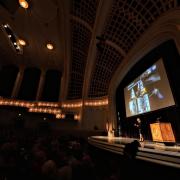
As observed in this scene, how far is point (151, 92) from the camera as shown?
7.05 metres

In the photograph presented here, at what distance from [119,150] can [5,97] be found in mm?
20927

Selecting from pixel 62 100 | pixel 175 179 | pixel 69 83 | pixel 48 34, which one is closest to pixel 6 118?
pixel 62 100

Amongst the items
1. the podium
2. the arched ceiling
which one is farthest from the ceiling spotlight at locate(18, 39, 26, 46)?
the podium

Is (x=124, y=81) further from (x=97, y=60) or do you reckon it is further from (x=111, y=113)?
(x=97, y=60)

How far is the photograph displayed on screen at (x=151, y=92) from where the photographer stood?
6.06 meters

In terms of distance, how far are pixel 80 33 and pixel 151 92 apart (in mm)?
11564

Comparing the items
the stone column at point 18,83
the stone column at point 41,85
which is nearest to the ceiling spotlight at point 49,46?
the stone column at point 41,85

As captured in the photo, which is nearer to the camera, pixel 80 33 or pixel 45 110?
A: pixel 80 33

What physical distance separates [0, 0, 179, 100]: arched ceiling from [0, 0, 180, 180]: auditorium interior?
0.09 meters

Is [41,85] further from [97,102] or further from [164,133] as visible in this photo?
[164,133]

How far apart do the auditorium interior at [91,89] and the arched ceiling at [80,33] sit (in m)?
0.09

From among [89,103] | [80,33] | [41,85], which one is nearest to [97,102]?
[89,103]

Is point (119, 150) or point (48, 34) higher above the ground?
point (48, 34)

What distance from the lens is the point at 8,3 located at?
13758 millimetres
